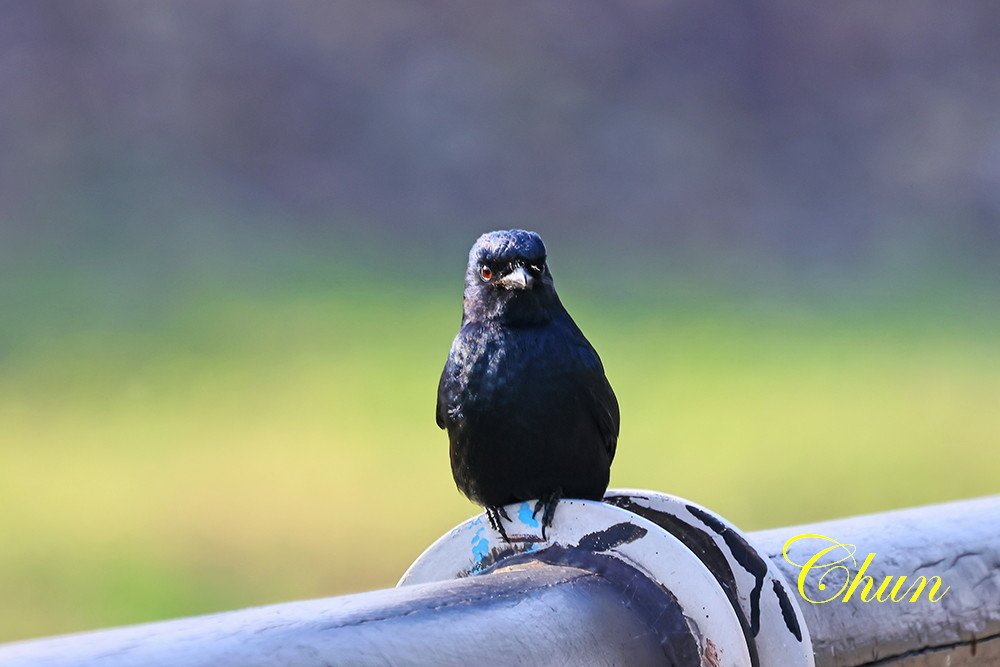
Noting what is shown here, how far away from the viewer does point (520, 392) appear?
2.15 meters

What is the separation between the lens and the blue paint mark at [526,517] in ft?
4.89

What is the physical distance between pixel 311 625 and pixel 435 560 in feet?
1.72

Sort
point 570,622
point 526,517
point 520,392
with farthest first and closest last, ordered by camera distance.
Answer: point 520,392 → point 526,517 → point 570,622

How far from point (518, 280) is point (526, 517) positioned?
2.44 feet

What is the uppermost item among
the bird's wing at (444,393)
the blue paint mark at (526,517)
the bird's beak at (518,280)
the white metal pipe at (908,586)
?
the bird's beak at (518,280)

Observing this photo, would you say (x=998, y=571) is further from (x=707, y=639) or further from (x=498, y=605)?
(x=498, y=605)

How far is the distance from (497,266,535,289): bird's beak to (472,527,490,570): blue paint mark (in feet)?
2.52

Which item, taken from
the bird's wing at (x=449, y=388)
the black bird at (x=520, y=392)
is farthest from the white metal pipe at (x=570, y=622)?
the bird's wing at (x=449, y=388)

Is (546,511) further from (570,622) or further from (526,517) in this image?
(570,622)

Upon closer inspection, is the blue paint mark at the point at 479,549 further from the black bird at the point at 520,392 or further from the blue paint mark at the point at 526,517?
the black bird at the point at 520,392

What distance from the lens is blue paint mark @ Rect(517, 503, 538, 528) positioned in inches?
58.7

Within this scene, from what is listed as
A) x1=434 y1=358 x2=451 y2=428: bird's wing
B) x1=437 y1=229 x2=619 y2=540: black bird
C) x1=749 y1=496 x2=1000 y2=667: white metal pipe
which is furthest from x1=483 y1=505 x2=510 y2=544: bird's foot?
x1=434 y1=358 x2=451 y2=428: bird's wing
